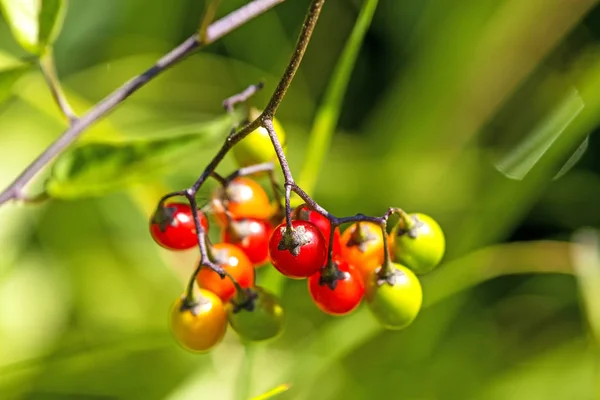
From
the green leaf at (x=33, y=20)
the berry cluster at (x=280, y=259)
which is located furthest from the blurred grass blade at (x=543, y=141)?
the green leaf at (x=33, y=20)

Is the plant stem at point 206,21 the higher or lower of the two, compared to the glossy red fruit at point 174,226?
higher

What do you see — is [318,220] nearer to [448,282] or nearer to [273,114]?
[273,114]

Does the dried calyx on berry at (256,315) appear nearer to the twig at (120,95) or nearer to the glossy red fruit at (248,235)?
the glossy red fruit at (248,235)

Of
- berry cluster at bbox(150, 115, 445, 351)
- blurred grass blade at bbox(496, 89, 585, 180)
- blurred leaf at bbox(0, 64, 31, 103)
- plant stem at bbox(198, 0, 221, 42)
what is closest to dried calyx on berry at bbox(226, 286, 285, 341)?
berry cluster at bbox(150, 115, 445, 351)

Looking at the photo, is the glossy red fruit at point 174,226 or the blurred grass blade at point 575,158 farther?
the blurred grass blade at point 575,158

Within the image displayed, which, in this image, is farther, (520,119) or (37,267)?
(520,119)

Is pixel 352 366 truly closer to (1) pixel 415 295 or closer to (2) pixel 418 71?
(2) pixel 418 71

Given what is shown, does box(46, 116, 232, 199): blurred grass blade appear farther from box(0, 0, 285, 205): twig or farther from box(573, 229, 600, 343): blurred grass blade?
box(573, 229, 600, 343): blurred grass blade

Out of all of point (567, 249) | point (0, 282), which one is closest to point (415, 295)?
point (567, 249)
